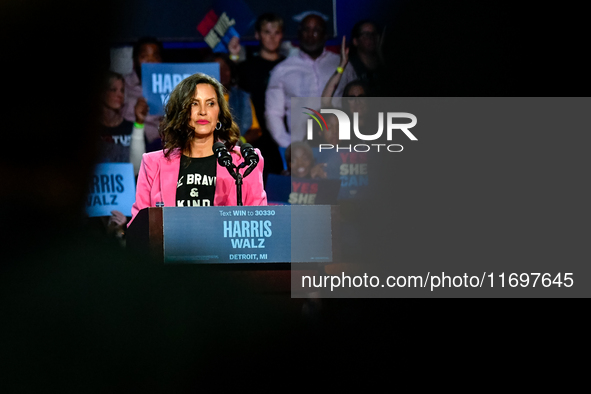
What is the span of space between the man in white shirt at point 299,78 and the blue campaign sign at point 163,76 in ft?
1.35

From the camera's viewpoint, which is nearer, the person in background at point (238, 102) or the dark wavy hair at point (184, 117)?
the dark wavy hair at point (184, 117)

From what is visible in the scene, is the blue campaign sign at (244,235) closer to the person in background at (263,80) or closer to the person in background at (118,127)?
the person in background at (263,80)

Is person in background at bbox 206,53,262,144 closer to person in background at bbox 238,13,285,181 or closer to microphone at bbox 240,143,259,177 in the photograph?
person in background at bbox 238,13,285,181

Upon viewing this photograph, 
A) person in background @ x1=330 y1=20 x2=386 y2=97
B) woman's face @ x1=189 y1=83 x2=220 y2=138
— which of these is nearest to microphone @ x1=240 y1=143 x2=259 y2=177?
woman's face @ x1=189 y1=83 x2=220 y2=138

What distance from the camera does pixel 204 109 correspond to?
248 centimetres

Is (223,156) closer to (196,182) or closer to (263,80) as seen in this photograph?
(196,182)

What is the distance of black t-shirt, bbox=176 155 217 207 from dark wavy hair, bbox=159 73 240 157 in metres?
0.08

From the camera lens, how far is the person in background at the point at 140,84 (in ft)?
12.1

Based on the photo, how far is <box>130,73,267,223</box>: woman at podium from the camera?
7.94 ft

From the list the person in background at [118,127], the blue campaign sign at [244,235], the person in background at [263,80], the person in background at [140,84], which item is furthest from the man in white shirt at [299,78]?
the blue campaign sign at [244,235]

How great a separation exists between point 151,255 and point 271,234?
1.30 ft

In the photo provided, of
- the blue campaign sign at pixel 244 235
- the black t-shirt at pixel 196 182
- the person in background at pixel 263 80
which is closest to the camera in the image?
the blue campaign sign at pixel 244 235

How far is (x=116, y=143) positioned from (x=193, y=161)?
4.83 feet

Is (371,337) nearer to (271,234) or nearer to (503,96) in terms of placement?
(271,234)
